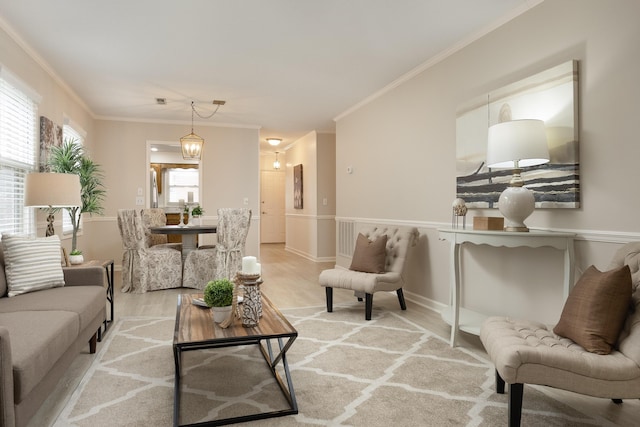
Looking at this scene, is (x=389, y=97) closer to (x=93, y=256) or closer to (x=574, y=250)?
(x=574, y=250)

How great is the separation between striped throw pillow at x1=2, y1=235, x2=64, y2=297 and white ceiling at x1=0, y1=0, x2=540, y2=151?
1.76m

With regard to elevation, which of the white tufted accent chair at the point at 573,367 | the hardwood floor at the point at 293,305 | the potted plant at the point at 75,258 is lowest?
the hardwood floor at the point at 293,305

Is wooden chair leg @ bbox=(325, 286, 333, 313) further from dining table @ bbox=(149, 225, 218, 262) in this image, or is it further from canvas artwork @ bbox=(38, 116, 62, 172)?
canvas artwork @ bbox=(38, 116, 62, 172)

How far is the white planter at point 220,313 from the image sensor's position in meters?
2.30

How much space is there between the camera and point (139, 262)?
17.0 ft

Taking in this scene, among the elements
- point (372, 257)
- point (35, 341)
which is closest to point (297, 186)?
point (372, 257)

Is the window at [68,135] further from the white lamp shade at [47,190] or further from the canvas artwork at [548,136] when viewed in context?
the canvas artwork at [548,136]

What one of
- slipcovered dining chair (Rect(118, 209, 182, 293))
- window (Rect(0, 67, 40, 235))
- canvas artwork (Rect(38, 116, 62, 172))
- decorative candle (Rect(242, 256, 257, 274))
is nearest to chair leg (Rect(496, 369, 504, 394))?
decorative candle (Rect(242, 256, 257, 274))

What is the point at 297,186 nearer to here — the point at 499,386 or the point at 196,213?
the point at 196,213

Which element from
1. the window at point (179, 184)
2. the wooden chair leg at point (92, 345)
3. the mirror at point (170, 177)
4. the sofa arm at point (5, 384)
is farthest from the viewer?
the window at point (179, 184)

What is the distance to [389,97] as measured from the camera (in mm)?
5113

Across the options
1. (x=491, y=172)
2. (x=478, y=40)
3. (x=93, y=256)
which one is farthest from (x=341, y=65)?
(x=93, y=256)

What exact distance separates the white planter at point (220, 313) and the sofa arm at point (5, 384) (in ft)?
3.18

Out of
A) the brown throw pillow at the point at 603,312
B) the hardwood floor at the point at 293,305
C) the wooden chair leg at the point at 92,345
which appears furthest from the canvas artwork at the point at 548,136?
the wooden chair leg at the point at 92,345
